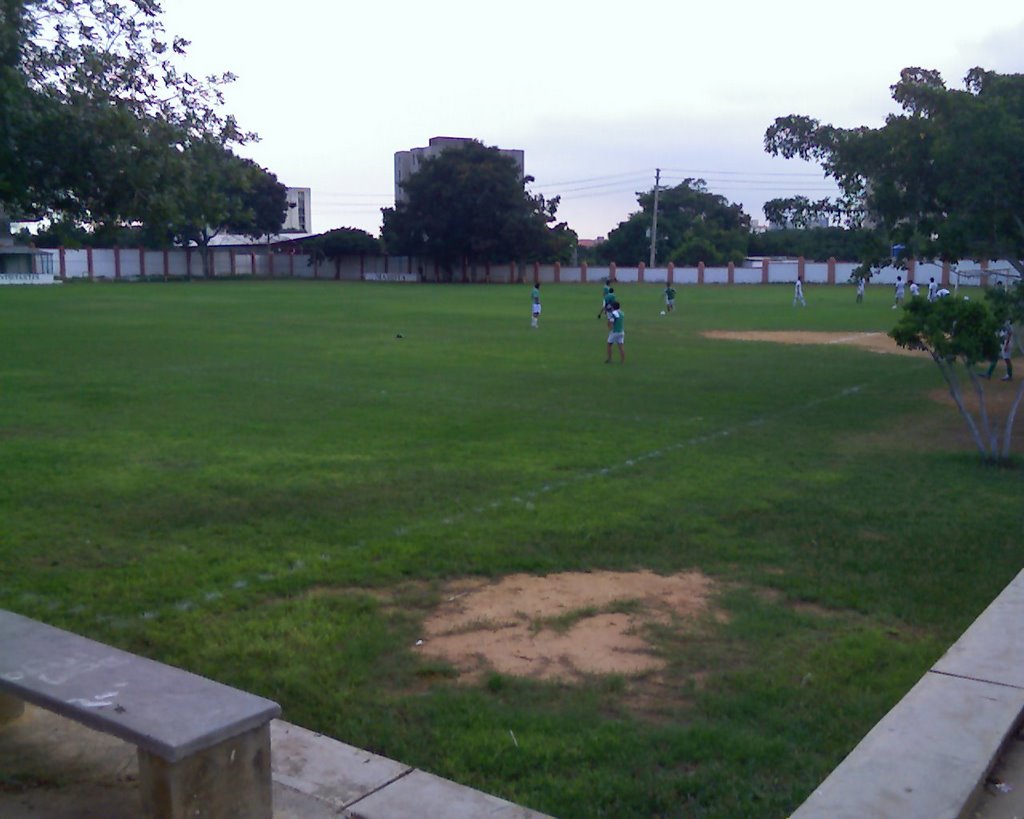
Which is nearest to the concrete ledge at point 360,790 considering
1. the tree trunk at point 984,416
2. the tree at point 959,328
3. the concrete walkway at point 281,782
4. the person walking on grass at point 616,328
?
the concrete walkway at point 281,782

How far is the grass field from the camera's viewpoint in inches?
205

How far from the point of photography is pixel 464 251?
8338cm

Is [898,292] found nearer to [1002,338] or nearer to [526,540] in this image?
[1002,338]

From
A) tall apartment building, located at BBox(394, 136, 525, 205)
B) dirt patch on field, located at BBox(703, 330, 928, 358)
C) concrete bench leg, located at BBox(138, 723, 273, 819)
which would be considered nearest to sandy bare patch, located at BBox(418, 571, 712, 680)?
concrete bench leg, located at BBox(138, 723, 273, 819)

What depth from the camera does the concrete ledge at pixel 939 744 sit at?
4.07 metres

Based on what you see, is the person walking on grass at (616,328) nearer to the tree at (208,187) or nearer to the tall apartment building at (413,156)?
the tree at (208,187)

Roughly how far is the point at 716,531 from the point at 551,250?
246 ft

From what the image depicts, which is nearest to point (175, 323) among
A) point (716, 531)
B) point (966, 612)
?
point (716, 531)

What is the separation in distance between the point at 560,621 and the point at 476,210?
7522 cm

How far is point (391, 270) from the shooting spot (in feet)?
309

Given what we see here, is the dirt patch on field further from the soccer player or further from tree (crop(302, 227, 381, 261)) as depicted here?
tree (crop(302, 227, 381, 261))

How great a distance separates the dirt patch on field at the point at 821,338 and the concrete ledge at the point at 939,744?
74.8 feet

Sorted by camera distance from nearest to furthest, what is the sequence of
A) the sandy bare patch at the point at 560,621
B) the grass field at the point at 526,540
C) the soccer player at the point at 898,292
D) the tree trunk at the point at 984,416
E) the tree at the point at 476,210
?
1. the grass field at the point at 526,540
2. the sandy bare patch at the point at 560,621
3. the tree trunk at the point at 984,416
4. the soccer player at the point at 898,292
5. the tree at the point at 476,210

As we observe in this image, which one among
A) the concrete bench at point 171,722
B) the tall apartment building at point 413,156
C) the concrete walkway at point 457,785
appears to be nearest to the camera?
the concrete bench at point 171,722
